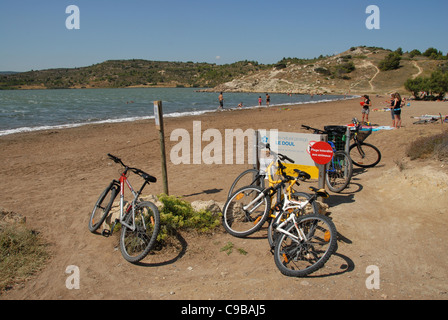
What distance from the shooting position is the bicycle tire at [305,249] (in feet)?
12.9

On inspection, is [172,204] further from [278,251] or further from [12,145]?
[12,145]

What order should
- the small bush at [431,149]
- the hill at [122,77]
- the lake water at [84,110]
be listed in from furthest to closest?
the hill at [122,77], the lake water at [84,110], the small bush at [431,149]

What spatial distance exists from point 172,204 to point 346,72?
91.9m

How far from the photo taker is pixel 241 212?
18.1 ft

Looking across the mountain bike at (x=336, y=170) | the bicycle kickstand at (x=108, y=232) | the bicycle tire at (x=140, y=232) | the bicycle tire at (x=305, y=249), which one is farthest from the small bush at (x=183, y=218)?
the mountain bike at (x=336, y=170)

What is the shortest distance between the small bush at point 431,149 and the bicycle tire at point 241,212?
444 centimetres

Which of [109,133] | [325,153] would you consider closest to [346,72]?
[109,133]

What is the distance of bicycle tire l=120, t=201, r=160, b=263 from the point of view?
4.51 metres

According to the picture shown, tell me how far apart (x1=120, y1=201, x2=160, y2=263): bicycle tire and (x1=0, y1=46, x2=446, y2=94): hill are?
63.8 meters

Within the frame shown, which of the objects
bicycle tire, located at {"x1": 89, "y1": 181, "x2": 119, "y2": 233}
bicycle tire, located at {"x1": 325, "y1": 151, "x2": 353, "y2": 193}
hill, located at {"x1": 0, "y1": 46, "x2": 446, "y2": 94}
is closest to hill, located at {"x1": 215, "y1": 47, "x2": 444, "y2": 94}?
hill, located at {"x1": 0, "y1": 46, "x2": 446, "y2": 94}

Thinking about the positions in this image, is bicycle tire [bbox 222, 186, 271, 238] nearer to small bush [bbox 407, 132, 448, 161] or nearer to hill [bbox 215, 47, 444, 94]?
small bush [bbox 407, 132, 448, 161]

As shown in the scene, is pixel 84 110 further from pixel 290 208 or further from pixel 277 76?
pixel 277 76

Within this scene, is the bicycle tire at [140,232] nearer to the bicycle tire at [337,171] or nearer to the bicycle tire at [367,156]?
the bicycle tire at [337,171]
